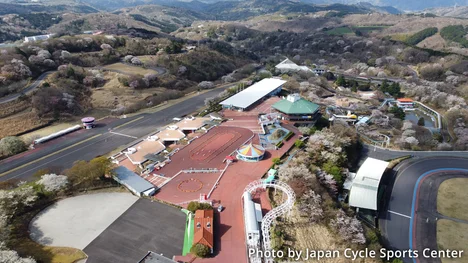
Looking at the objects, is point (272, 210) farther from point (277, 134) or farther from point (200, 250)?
point (277, 134)

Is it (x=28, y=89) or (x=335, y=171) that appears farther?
(x=28, y=89)

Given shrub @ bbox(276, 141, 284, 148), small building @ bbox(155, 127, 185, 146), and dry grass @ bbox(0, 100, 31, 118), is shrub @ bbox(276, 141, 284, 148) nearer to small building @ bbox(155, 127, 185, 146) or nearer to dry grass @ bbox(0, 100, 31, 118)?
small building @ bbox(155, 127, 185, 146)

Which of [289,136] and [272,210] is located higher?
[272,210]

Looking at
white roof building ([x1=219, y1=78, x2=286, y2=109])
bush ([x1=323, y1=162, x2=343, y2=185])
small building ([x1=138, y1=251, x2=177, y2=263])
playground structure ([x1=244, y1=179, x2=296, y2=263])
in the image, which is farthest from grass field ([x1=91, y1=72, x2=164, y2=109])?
small building ([x1=138, y1=251, x2=177, y2=263])

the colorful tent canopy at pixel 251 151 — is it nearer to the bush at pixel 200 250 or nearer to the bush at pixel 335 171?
the bush at pixel 335 171

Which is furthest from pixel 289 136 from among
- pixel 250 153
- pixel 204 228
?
pixel 204 228
